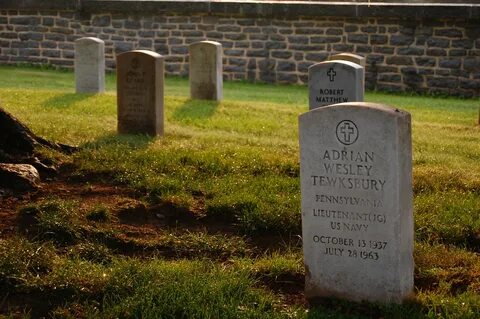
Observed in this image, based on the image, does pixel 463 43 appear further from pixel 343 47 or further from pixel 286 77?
pixel 286 77

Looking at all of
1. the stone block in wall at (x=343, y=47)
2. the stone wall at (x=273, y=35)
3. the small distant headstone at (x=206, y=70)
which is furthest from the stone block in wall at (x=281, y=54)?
the small distant headstone at (x=206, y=70)

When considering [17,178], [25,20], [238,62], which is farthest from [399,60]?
[17,178]

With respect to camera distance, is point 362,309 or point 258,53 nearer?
point 362,309

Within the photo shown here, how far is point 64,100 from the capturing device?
1631 centimetres

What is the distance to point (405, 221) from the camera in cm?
627

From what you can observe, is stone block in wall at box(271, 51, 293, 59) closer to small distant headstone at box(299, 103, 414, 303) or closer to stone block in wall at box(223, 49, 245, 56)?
stone block in wall at box(223, 49, 245, 56)

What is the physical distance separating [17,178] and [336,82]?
16.0 feet

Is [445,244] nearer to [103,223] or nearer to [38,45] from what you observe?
[103,223]

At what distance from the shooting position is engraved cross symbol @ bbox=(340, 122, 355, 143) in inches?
246

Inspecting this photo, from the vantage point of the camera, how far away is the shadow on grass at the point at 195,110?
14.8 meters

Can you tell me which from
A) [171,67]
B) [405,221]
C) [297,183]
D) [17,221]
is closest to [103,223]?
[17,221]

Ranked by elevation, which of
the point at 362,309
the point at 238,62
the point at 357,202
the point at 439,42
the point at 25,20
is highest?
the point at 25,20

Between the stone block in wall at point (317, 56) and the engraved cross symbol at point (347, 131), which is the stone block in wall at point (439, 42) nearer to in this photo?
the stone block in wall at point (317, 56)

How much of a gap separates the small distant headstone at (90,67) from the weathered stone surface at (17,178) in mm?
9025
